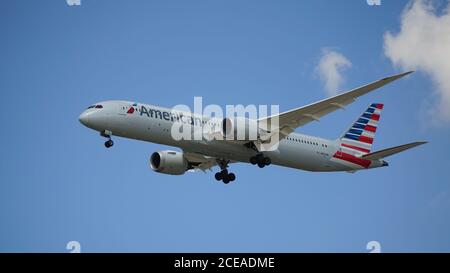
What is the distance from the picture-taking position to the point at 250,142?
4578cm

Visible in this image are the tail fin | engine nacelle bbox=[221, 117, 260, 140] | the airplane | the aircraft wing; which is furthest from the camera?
the tail fin

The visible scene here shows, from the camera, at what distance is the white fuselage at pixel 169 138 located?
143 feet

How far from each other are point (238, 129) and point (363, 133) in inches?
458

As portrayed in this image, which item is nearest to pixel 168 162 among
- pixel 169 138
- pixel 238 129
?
pixel 169 138

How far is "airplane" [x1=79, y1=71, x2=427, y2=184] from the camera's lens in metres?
43.6

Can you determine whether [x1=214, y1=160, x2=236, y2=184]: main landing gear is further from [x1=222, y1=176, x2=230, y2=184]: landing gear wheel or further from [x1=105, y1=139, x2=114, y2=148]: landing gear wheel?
[x1=105, y1=139, x2=114, y2=148]: landing gear wheel

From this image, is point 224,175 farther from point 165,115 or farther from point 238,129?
point 165,115

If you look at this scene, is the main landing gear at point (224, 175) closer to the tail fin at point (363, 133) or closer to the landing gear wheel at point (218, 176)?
the landing gear wheel at point (218, 176)

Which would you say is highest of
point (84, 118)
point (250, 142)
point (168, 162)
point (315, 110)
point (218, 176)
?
point (315, 110)

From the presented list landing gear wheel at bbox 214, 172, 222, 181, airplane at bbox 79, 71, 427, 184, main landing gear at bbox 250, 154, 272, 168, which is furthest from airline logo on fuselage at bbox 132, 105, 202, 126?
landing gear wheel at bbox 214, 172, 222, 181
